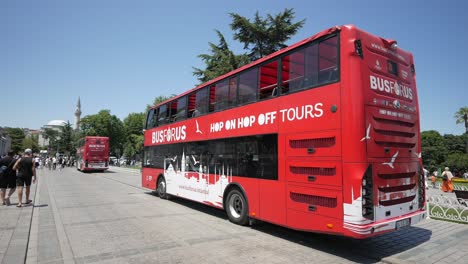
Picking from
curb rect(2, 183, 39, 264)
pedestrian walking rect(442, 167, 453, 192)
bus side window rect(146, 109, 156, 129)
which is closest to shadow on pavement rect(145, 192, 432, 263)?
curb rect(2, 183, 39, 264)

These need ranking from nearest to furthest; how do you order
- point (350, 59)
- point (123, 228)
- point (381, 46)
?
point (350, 59), point (381, 46), point (123, 228)

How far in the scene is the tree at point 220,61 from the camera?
23.4 metres

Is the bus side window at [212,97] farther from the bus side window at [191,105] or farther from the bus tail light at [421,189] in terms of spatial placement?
the bus tail light at [421,189]

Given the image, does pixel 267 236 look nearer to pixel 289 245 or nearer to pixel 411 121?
pixel 289 245

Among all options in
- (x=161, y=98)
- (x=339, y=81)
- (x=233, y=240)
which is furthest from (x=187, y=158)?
(x=161, y=98)

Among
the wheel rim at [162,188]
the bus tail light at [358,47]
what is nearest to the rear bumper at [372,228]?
the bus tail light at [358,47]

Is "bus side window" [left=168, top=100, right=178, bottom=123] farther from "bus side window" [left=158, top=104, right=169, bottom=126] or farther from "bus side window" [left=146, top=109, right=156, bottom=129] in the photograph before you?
"bus side window" [left=146, top=109, right=156, bottom=129]

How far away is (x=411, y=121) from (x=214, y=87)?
17.7 feet

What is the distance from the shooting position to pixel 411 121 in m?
6.10

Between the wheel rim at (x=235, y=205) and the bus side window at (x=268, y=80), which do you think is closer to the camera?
the bus side window at (x=268, y=80)

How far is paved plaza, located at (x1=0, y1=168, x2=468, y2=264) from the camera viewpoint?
521 cm

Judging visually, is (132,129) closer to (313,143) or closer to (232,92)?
(232,92)

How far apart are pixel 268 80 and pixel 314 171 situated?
2.61 meters

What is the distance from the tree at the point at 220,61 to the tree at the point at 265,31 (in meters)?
1.26
